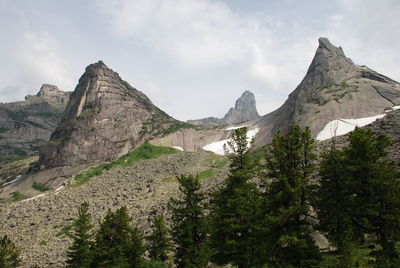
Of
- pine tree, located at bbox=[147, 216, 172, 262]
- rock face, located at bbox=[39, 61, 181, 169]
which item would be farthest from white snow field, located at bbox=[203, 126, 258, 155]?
pine tree, located at bbox=[147, 216, 172, 262]

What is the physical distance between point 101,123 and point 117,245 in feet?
287

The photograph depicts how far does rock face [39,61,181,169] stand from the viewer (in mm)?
107688

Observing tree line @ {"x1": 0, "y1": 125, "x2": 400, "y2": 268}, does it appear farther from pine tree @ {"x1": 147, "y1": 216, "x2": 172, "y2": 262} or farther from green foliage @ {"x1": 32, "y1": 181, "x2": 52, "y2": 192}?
green foliage @ {"x1": 32, "y1": 181, "x2": 52, "y2": 192}

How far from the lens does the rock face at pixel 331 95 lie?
86312 millimetres

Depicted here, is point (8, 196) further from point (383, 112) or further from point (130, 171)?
point (383, 112)

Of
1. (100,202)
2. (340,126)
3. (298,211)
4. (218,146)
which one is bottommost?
(298,211)

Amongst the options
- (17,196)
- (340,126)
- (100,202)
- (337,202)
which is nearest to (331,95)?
(340,126)

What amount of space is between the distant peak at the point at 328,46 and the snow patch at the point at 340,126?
46611 mm

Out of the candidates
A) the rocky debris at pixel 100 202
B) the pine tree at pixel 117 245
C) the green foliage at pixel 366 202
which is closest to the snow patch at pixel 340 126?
the rocky debris at pixel 100 202

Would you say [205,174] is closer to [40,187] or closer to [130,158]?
[130,158]

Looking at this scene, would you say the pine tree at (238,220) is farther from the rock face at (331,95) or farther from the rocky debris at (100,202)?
the rock face at (331,95)

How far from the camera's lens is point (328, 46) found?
391 feet

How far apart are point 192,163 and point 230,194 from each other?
209 feet

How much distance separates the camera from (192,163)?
296 feet
